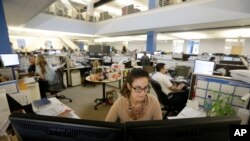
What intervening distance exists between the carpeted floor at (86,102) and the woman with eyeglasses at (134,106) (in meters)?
1.70

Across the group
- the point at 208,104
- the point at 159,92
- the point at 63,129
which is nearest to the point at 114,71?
the point at 159,92

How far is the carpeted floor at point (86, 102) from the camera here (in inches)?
111

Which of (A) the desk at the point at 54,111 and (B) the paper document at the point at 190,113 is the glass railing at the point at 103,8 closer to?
(B) the paper document at the point at 190,113

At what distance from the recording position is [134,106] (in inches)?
42.6

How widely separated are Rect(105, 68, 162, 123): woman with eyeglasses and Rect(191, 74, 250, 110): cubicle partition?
628 millimetres

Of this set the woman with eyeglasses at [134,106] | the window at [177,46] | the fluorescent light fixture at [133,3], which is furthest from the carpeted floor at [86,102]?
the window at [177,46]

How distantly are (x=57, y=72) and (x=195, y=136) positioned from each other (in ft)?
10.7

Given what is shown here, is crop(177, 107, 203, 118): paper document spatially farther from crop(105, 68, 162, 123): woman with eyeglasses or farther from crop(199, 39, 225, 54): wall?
crop(199, 39, 225, 54): wall

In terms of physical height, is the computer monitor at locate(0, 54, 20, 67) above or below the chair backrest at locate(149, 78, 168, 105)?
above

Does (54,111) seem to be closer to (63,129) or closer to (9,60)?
(63,129)

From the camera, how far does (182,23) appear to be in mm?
5656

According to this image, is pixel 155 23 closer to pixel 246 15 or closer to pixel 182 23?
pixel 182 23

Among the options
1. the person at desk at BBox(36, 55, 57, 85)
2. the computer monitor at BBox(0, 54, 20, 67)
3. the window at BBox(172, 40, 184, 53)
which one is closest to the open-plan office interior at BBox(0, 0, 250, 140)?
the computer monitor at BBox(0, 54, 20, 67)

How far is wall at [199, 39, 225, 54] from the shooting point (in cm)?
1049
